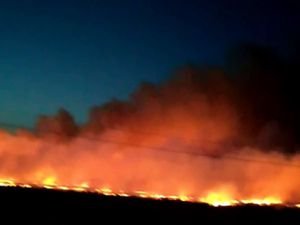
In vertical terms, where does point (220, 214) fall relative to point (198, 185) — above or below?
below

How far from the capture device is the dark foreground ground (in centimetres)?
2409

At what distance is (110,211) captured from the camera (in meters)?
26.6

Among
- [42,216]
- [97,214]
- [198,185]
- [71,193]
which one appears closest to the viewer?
[42,216]

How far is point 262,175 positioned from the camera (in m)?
42.1

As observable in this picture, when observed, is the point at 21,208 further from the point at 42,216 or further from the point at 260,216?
the point at 260,216

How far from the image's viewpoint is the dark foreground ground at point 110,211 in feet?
79.0

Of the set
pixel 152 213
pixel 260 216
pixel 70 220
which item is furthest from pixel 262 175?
pixel 70 220

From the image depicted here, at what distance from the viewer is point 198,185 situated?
1624 inches

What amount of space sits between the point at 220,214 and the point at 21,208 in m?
10.5

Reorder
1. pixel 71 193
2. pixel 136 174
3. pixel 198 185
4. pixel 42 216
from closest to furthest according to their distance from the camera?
pixel 42 216 → pixel 71 193 → pixel 198 185 → pixel 136 174

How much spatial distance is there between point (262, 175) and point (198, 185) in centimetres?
497

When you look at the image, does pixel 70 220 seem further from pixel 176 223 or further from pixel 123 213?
pixel 176 223

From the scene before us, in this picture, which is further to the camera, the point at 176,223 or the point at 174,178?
the point at 174,178

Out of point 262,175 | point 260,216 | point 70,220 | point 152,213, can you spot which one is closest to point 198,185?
point 262,175
